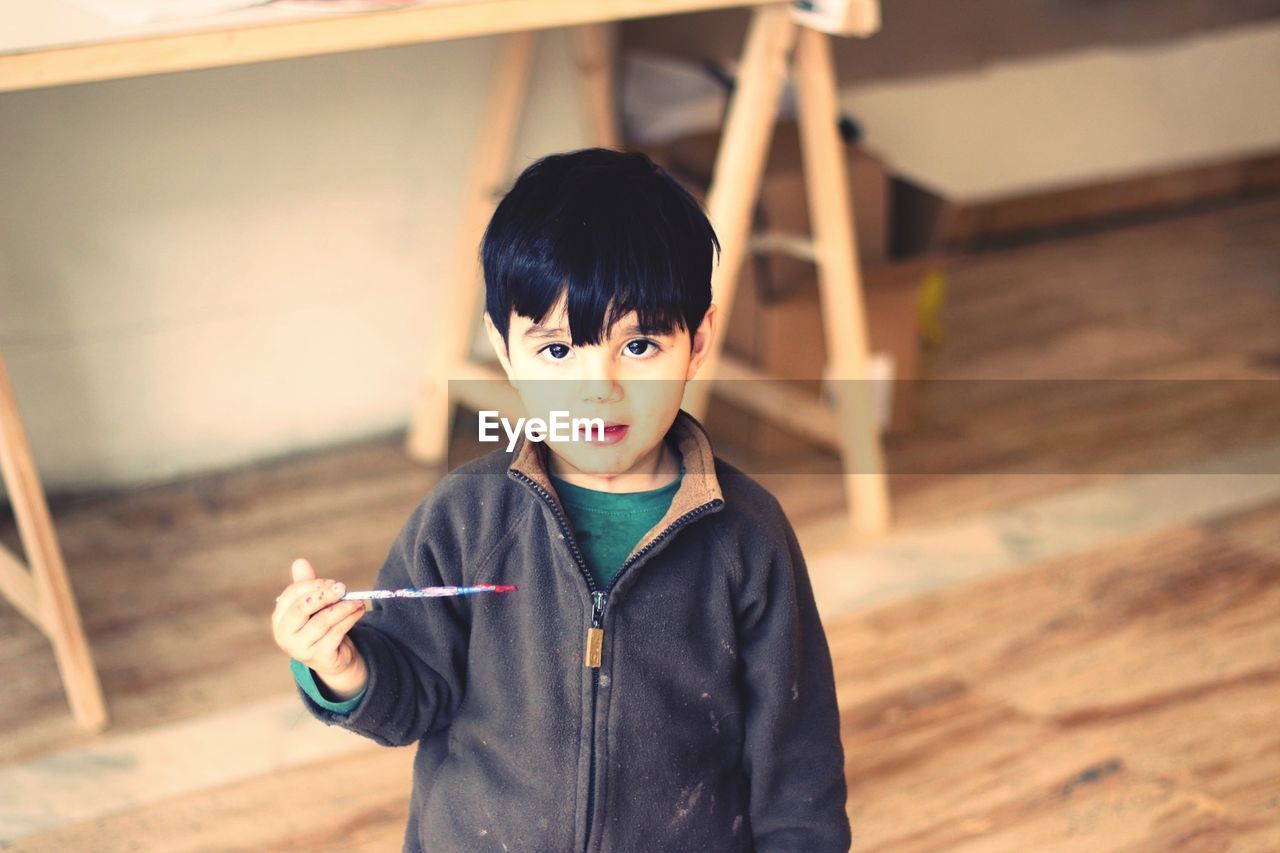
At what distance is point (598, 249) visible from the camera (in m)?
0.83

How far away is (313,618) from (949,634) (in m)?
1.12

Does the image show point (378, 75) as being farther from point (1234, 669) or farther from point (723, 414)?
point (1234, 669)

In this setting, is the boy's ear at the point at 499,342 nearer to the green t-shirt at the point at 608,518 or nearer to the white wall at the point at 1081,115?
the green t-shirt at the point at 608,518

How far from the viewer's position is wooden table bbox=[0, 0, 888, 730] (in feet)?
4.25

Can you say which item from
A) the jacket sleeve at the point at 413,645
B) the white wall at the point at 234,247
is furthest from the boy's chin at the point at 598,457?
the white wall at the point at 234,247

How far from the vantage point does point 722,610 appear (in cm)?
93

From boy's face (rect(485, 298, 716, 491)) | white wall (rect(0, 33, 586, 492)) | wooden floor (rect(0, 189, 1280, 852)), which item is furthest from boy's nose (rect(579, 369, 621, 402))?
white wall (rect(0, 33, 586, 492))

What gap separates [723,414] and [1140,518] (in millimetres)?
651

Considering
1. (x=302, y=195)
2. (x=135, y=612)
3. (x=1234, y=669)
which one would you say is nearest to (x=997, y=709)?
(x=1234, y=669)

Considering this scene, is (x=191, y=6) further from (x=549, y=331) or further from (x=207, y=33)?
(x=549, y=331)

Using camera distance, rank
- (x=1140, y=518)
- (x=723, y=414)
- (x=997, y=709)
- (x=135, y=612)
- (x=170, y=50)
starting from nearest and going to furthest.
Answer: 1. (x=170, y=50)
2. (x=997, y=709)
3. (x=135, y=612)
4. (x=1140, y=518)
5. (x=723, y=414)

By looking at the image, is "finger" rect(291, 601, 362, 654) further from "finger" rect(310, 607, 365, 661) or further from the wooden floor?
the wooden floor

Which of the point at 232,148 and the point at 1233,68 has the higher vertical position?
the point at 232,148

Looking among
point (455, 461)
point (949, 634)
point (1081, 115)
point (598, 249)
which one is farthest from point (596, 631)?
point (1081, 115)
